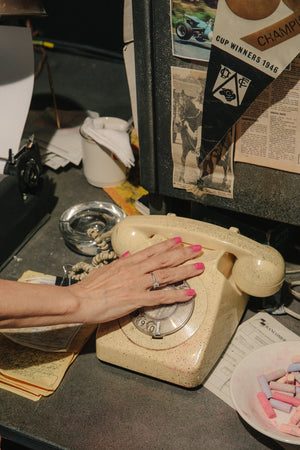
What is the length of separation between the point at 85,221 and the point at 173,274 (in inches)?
15.0

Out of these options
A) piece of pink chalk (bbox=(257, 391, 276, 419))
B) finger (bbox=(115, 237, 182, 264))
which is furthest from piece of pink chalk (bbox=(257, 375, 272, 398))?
finger (bbox=(115, 237, 182, 264))

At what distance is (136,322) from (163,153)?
0.34 metres

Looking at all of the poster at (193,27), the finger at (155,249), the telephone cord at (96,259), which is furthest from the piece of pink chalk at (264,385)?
the poster at (193,27)

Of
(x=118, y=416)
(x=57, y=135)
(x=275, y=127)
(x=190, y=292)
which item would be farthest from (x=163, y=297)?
(x=57, y=135)

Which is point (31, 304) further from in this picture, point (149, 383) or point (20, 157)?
point (20, 157)

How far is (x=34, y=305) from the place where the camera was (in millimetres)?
825

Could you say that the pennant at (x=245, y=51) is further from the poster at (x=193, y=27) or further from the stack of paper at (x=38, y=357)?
the stack of paper at (x=38, y=357)

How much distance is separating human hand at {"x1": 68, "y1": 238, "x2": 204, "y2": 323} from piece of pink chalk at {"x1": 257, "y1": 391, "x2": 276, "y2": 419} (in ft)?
0.66

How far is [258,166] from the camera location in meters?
0.91

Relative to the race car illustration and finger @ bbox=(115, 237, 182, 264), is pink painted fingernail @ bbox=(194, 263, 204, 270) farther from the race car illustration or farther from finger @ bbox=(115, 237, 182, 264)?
the race car illustration

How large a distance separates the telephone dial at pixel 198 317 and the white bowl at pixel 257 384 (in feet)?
0.21

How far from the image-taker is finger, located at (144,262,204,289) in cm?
90

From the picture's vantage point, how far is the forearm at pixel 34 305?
810 mm

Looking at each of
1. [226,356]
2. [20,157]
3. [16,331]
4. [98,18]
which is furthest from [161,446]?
[98,18]
